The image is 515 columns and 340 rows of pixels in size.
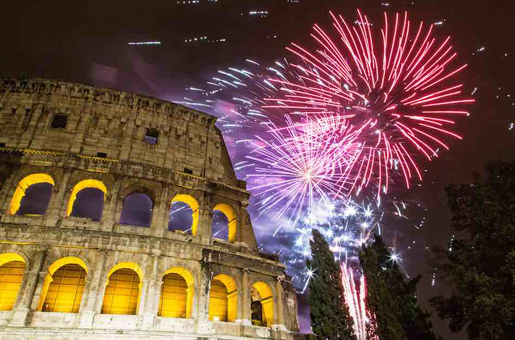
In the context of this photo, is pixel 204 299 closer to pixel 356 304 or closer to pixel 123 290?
pixel 123 290

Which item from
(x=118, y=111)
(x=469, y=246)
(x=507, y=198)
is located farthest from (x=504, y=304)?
(x=118, y=111)

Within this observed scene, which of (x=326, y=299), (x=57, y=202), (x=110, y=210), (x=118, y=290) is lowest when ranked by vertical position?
(x=326, y=299)

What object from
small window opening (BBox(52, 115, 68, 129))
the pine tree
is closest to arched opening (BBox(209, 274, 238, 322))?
the pine tree

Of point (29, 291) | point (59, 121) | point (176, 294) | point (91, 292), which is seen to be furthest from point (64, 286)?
point (59, 121)

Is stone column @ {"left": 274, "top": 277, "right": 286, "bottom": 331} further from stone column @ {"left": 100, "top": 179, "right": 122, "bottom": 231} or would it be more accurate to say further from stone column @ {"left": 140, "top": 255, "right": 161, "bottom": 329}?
stone column @ {"left": 100, "top": 179, "right": 122, "bottom": 231}

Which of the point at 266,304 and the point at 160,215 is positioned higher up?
the point at 160,215

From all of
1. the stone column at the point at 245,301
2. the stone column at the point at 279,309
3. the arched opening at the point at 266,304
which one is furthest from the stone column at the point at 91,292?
the stone column at the point at 279,309

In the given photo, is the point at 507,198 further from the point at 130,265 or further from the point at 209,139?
the point at 130,265
